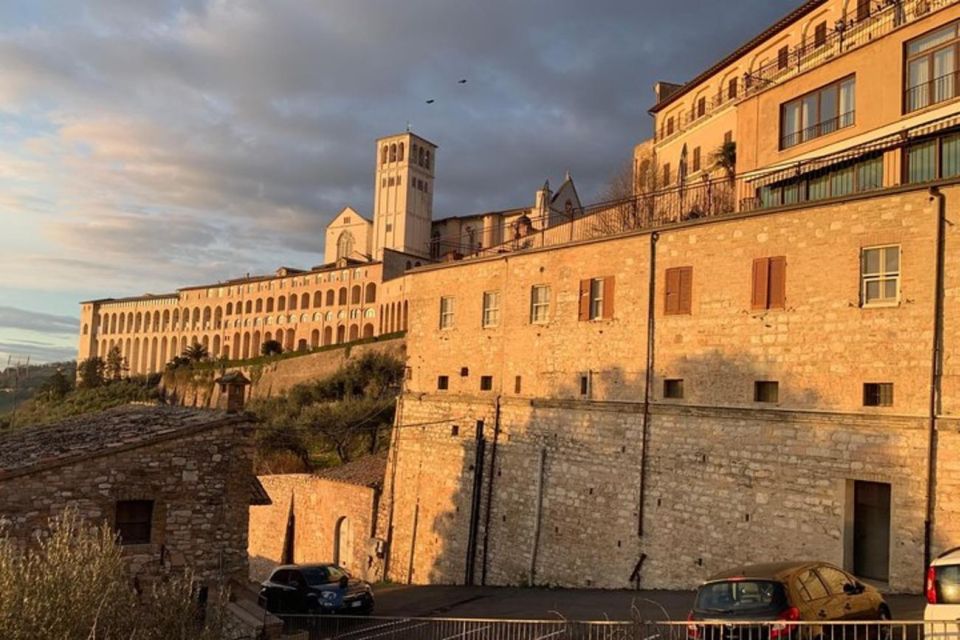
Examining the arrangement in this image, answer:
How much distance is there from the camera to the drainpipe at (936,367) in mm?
14586

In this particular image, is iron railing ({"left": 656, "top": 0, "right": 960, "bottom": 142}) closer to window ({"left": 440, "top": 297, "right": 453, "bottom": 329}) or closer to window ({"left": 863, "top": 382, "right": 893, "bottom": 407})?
window ({"left": 863, "top": 382, "right": 893, "bottom": 407})

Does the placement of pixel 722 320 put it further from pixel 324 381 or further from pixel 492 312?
pixel 324 381

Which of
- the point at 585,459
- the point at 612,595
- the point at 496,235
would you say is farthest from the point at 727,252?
the point at 496,235

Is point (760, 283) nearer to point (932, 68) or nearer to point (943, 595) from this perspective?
point (932, 68)

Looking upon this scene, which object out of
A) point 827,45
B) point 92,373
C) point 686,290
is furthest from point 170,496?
point 92,373

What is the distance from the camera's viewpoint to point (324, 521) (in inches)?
1190

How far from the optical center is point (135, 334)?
12056 centimetres

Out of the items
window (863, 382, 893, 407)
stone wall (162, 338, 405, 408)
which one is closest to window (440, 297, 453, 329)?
window (863, 382, 893, 407)

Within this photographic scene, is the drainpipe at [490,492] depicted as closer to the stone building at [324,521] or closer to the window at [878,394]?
the stone building at [324,521]

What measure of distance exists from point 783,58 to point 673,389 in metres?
19.2

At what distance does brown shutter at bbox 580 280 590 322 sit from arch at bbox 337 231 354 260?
297ft

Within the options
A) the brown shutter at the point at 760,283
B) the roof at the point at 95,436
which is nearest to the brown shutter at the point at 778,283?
the brown shutter at the point at 760,283

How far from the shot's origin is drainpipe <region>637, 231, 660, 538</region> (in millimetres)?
19375

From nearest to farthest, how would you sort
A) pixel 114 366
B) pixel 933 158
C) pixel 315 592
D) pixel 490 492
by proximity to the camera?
pixel 315 592 → pixel 933 158 → pixel 490 492 → pixel 114 366
